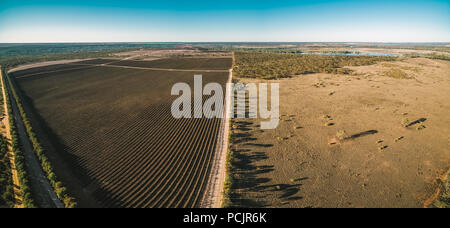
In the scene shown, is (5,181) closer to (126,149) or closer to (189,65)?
(126,149)

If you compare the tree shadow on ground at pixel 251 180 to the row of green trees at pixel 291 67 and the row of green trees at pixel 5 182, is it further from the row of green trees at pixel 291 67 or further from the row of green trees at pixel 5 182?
the row of green trees at pixel 291 67

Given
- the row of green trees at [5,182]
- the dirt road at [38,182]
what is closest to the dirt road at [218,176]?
the dirt road at [38,182]

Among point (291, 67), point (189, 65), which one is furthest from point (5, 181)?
point (189, 65)
